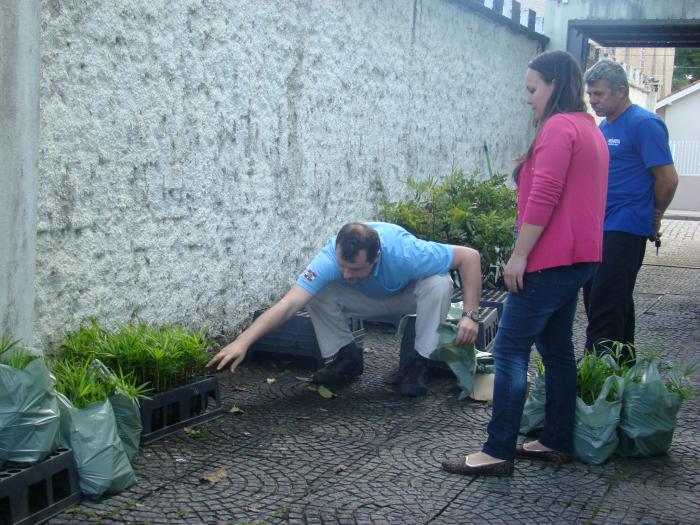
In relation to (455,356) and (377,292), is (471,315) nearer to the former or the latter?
(455,356)

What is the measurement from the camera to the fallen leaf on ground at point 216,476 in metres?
3.97

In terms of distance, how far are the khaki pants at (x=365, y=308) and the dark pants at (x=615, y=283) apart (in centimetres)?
87

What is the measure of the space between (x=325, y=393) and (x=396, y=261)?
0.91 meters

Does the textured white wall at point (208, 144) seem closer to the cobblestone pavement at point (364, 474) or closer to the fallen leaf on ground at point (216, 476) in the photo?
the cobblestone pavement at point (364, 474)

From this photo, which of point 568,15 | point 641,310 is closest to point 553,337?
point 641,310

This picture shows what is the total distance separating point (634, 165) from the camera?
5141 millimetres

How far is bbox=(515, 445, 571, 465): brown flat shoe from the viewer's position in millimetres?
4320

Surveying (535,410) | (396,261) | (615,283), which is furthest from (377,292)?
(615,283)

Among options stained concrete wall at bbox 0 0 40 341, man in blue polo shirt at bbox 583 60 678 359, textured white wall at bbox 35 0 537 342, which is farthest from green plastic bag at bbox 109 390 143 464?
man in blue polo shirt at bbox 583 60 678 359

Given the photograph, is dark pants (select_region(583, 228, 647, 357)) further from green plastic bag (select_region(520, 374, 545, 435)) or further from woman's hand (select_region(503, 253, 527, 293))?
woman's hand (select_region(503, 253, 527, 293))

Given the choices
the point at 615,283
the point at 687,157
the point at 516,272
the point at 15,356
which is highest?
the point at 687,157

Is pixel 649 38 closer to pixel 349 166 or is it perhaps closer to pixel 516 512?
pixel 349 166

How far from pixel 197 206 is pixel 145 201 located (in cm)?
54

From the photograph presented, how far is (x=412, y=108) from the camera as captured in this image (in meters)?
9.38
